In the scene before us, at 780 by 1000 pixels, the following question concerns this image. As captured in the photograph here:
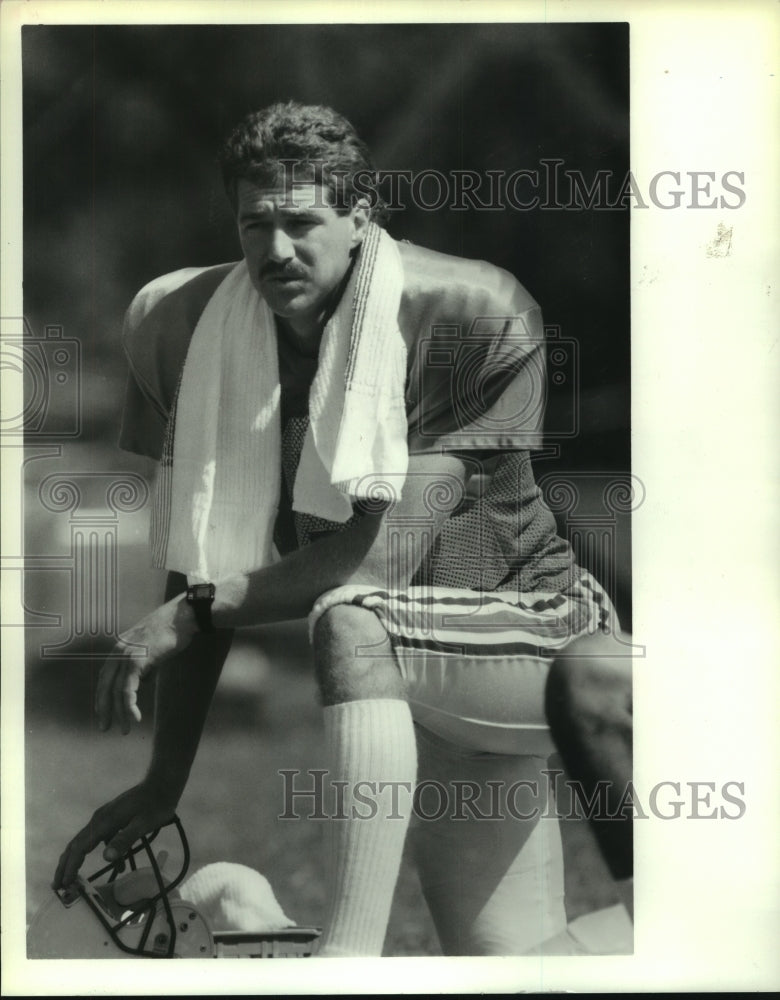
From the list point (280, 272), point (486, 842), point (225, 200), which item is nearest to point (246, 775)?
point (486, 842)

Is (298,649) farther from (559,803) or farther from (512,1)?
(512,1)

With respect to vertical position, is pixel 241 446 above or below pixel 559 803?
above

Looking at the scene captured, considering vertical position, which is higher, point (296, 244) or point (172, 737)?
point (296, 244)

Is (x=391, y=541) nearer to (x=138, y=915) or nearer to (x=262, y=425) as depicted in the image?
(x=262, y=425)

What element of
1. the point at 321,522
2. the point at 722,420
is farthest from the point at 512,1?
the point at 321,522

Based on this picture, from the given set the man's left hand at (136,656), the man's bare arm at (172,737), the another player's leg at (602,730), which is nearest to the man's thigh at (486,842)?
the another player's leg at (602,730)

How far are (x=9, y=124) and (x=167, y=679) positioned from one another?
5.39 feet

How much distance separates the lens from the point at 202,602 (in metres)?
3.98

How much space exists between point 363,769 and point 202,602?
0.65m

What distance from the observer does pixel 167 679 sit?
4.00 metres
